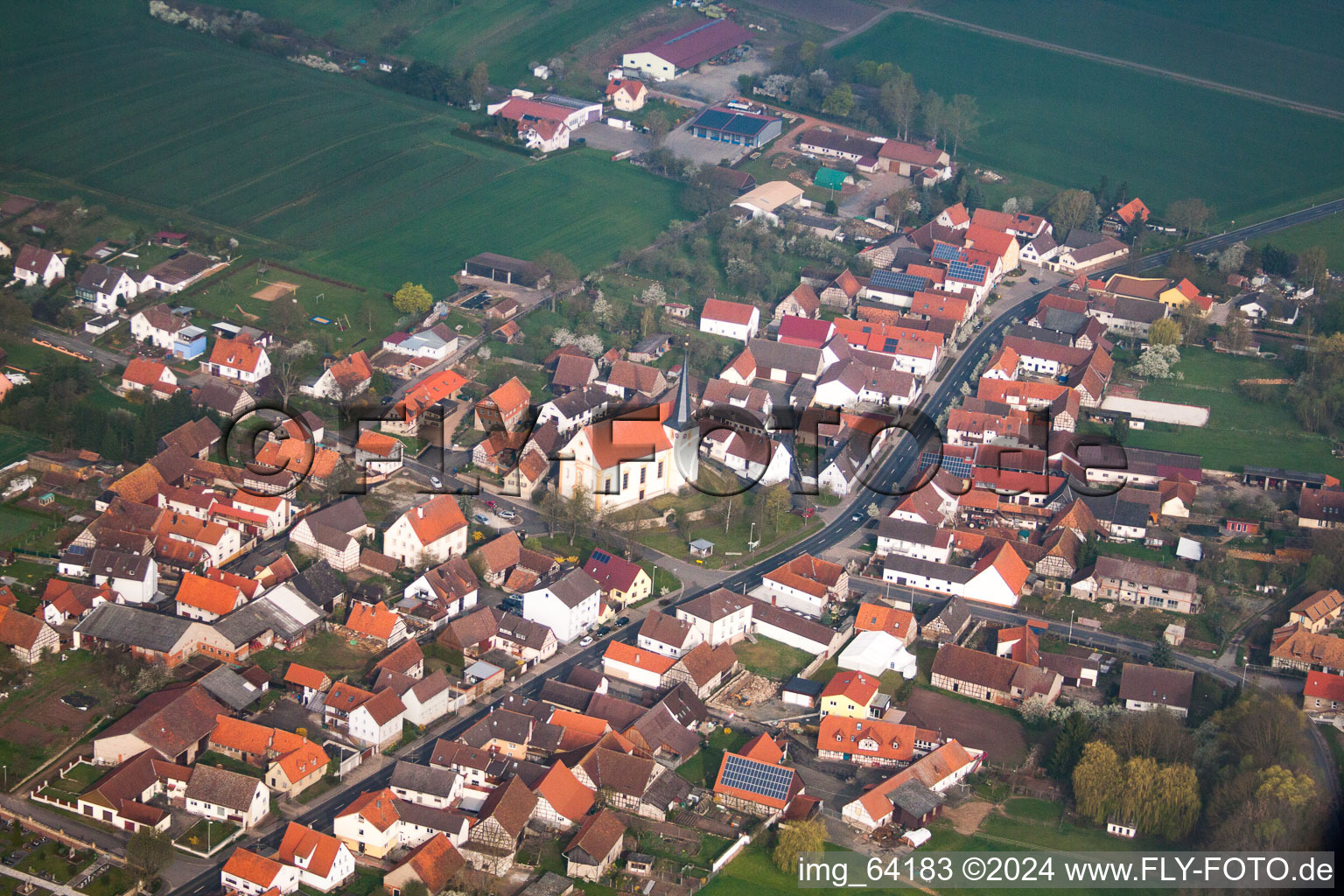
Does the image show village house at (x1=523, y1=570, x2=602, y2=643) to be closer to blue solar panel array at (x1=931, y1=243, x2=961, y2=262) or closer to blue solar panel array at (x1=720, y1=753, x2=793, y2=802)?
blue solar panel array at (x1=720, y1=753, x2=793, y2=802)

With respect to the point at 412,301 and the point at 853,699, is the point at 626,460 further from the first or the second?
the point at 412,301

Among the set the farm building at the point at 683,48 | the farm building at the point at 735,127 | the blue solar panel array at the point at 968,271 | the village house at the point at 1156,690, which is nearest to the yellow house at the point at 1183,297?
the blue solar panel array at the point at 968,271

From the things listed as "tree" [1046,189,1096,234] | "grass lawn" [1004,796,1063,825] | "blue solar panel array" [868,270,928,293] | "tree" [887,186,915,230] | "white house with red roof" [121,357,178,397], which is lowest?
"grass lawn" [1004,796,1063,825]

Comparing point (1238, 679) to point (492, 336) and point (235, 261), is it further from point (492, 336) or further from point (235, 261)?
point (235, 261)

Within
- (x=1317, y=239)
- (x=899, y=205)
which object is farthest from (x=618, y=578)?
(x=1317, y=239)

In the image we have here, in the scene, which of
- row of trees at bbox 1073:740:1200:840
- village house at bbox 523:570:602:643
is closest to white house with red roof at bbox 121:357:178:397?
village house at bbox 523:570:602:643

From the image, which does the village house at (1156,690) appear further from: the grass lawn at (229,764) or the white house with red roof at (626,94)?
the white house with red roof at (626,94)

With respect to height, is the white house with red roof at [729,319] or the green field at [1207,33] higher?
the green field at [1207,33]
